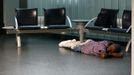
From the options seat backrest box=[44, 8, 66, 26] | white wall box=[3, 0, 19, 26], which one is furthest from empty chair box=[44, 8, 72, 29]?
white wall box=[3, 0, 19, 26]

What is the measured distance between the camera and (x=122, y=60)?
5.83 metres

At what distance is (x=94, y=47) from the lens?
6375 mm

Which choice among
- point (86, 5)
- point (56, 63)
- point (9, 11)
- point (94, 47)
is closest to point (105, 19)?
point (86, 5)

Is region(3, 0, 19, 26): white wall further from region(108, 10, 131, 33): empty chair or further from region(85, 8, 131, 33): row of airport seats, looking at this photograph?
region(108, 10, 131, 33): empty chair

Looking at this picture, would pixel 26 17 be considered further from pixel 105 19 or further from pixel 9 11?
pixel 9 11

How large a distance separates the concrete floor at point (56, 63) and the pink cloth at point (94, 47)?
16 cm

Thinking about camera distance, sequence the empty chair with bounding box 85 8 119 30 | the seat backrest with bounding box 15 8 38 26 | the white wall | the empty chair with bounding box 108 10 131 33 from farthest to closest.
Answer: the white wall < the seat backrest with bounding box 15 8 38 26 < the empty chair with bounding box 85 8 119 30 < the empty chair with bounding box 108 10 131 33

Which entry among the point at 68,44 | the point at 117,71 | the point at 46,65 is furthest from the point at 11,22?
the point at 117,71

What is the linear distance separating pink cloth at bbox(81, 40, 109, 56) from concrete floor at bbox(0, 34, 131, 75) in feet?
0.54

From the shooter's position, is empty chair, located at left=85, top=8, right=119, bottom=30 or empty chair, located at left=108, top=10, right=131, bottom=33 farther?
empty chair, located at left=85, top=8, right=119, bottom=30

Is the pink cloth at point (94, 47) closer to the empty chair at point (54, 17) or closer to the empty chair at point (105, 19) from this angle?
the empty chair at point (105, 19)

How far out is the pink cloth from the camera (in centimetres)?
621

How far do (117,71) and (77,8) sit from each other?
4931 mm

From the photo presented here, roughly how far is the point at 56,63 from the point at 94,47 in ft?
3.89
